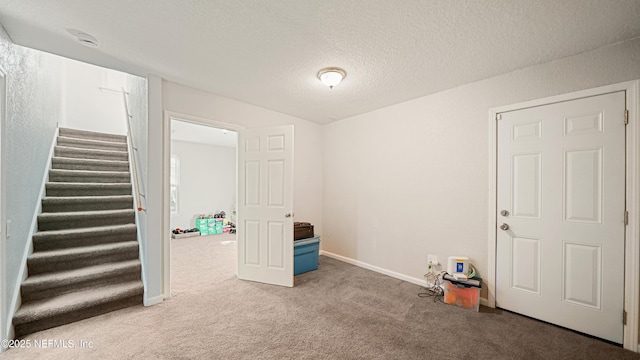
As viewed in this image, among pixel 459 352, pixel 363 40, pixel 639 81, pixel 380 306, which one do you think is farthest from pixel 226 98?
pixel 639 81

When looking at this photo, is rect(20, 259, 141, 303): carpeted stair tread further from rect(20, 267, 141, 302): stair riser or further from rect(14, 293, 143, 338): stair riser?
rect(14, 293, 143, 338): stair riser

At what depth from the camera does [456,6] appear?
1.58 meters

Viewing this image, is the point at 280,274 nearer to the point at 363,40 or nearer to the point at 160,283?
the point at 160,283

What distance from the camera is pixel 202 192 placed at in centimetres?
699

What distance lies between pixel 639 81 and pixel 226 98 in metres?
4.09

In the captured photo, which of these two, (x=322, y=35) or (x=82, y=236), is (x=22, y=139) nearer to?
(x=82, y=236)

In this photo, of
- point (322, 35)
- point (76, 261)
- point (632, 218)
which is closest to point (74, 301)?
point (76, 261)

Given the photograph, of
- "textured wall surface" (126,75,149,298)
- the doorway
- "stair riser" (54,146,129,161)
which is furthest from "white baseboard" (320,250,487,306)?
"stair riser" (54,146,129,161)

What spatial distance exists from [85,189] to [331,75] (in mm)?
3763

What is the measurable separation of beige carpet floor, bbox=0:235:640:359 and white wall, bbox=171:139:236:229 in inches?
170

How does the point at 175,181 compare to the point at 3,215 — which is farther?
the point at 175,181

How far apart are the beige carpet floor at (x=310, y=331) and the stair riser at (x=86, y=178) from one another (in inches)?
87.5

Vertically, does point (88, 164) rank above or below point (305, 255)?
above

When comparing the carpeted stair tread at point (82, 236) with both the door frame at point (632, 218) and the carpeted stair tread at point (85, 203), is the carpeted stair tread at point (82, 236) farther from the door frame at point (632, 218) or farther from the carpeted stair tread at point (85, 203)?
the door frame at point (632, 218)
